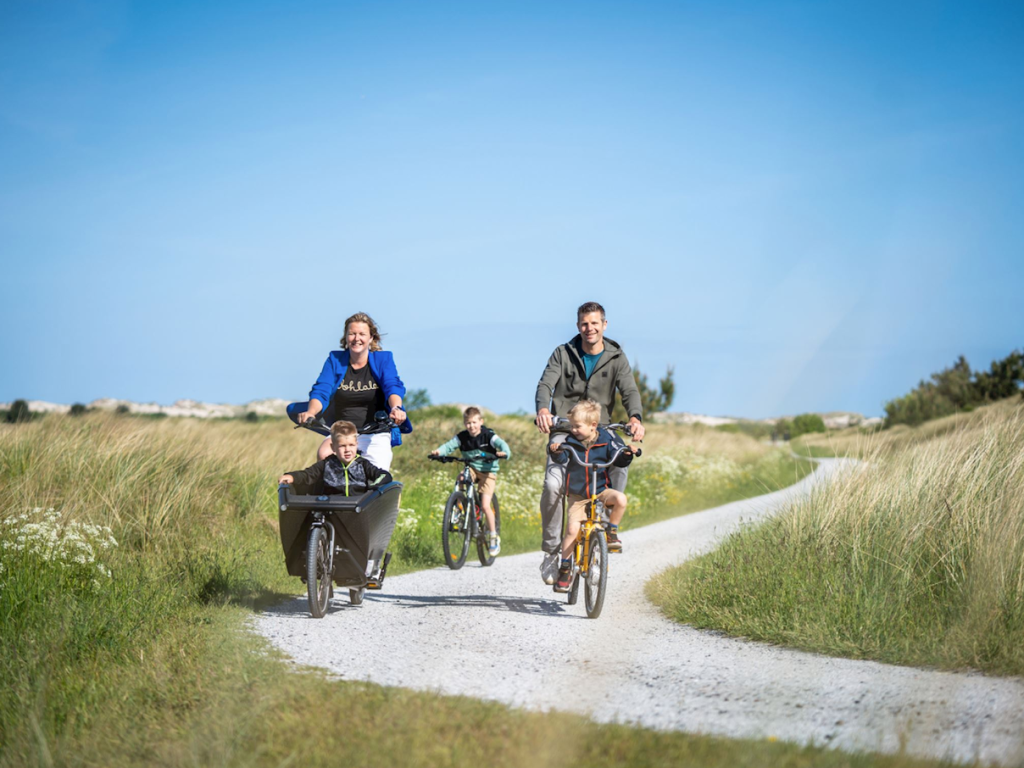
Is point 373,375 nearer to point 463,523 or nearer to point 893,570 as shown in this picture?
point 463,523

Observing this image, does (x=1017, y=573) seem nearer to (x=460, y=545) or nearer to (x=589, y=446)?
(x=589, y=446)

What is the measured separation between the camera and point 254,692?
4816 mm

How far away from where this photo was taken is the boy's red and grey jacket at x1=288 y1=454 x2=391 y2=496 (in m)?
7.59

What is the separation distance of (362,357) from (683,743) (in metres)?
5.18

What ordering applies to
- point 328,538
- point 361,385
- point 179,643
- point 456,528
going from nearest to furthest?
point 179,643 → point 328,538 → point 361,385 → point 456,528

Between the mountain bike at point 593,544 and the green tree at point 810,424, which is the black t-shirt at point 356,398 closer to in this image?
the mountain bike at point 593,544

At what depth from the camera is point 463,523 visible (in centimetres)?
1119

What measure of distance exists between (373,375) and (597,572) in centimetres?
266

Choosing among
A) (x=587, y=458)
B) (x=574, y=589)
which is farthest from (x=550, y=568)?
(x=587, y=458)

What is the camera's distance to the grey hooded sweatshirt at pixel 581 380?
26.1 ft

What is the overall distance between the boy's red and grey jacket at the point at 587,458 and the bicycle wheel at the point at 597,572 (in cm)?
39

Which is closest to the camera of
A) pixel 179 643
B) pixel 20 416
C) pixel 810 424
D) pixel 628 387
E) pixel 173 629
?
pixel 179 643

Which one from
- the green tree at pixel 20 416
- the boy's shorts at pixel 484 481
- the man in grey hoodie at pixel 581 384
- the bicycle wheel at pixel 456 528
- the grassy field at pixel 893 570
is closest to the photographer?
the grassy field at pixel 893 570

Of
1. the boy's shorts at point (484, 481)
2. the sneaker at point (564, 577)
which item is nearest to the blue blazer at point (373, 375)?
the sneaker at point (564, 577)
